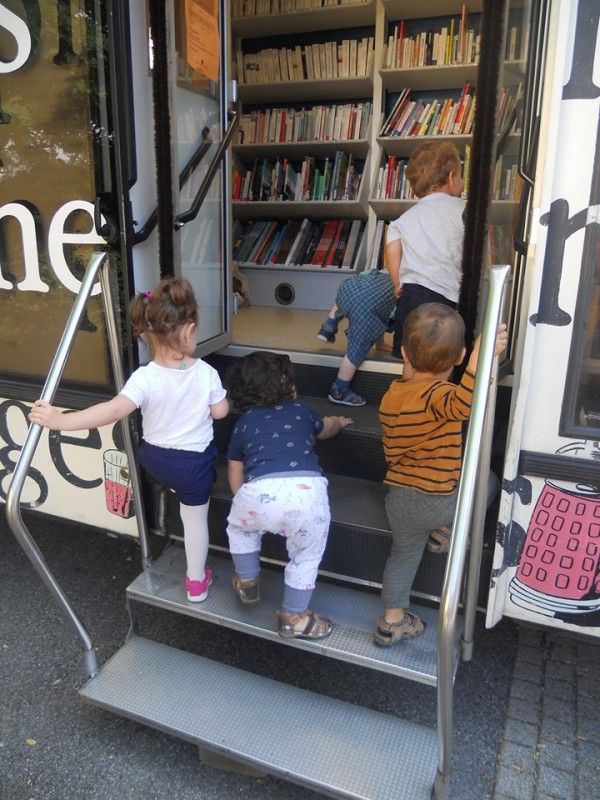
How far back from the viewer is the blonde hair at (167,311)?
6.38ft

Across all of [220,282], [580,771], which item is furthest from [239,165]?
[580,771]

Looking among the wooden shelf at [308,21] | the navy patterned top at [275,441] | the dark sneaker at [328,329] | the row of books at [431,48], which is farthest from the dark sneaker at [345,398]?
the wooden shelf at [308,21]

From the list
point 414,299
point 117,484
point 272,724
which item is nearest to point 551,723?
point 272,724

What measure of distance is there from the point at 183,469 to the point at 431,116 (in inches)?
137

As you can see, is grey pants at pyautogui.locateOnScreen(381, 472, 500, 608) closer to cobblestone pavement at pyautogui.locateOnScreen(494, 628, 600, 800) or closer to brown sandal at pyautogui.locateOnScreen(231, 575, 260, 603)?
brown sandal at pyautogui.locateOnScreen(231, 575, 260, 603)

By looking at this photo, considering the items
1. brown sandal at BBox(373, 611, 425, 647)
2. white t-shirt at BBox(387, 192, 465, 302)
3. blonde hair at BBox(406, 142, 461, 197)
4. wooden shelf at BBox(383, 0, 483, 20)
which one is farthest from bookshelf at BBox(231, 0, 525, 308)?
brown sandal at BBox(373, 611, 425, 647)

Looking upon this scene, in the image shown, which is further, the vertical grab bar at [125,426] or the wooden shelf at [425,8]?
the wooden shelf at [425,8]

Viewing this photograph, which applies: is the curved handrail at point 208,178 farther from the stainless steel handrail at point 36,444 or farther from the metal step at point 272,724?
the metal step at point 272,724

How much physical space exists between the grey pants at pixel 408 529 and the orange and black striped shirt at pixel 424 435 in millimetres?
32

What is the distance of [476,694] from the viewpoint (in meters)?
2.24

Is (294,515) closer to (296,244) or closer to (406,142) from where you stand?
(296,244)

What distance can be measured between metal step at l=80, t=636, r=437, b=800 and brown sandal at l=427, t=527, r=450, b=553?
52cm

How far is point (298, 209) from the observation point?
490cm

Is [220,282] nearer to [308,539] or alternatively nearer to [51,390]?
[51,390]
